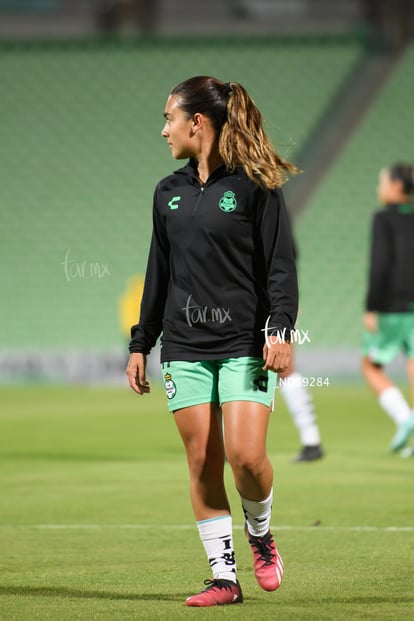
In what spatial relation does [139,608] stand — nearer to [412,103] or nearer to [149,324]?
[149,324]

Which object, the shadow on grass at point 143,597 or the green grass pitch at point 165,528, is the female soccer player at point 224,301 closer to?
the shadow on grass at point 143,597

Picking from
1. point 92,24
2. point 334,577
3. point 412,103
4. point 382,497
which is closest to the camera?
point 334,577

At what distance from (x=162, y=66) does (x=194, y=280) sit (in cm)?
2099

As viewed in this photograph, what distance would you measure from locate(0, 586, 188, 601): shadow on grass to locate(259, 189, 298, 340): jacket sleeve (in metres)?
1.26

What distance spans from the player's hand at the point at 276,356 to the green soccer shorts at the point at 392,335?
663 cm

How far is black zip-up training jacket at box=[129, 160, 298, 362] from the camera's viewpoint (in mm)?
5195

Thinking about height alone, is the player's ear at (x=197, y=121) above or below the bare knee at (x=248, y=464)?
above

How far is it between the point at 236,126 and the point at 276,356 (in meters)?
0.93

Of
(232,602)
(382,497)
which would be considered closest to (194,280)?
(232,602)

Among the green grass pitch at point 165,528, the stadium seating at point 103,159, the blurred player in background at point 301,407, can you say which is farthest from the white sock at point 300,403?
the stadium seating at point 103,159

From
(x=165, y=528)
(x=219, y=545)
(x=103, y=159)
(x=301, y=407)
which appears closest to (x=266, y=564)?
(x=219, y=545)

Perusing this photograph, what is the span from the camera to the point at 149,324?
18.1ft

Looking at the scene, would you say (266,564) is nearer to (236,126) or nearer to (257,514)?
(257,514)

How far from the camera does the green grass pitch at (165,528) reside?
5367 millimetres
